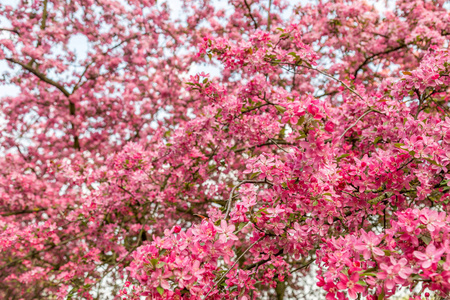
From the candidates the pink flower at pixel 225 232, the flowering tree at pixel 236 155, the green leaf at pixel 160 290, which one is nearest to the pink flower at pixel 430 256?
the flowering tree at pixel 236 155

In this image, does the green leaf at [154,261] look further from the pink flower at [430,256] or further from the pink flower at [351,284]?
the pink flower at [430,256]

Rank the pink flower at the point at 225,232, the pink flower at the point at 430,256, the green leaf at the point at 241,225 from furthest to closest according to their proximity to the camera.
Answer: the green leaf at the point at 241,225 → the pink flower at the point at 225,232 → the pink flower at the point at 430,256

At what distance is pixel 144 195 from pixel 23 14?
590 centimetres

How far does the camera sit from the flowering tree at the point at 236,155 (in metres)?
1.55

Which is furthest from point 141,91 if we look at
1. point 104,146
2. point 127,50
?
point 104,146

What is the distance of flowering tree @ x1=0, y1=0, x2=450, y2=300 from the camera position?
1.55m

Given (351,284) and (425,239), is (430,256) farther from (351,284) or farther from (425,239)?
(351,284)

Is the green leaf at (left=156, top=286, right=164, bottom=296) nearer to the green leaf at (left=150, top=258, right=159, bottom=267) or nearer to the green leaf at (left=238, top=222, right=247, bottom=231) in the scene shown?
the green leaf at (left=150, top=258, right=159, bottom=267)

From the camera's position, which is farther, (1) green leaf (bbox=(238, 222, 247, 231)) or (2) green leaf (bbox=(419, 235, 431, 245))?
(1) green leaf (bbox=(238, 222, 247, 231))

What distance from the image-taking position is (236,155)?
5504 millimetres

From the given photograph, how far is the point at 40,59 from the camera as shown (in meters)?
6.54

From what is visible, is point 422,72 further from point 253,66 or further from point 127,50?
point 127,50

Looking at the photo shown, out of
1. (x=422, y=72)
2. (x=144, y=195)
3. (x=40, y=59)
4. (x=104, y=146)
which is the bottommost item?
(x=144, y=195)

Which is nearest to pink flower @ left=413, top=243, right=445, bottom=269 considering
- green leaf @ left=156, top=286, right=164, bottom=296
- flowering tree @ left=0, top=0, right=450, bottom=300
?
flowering tree @ left=0, top=0, right=450, bottom=300
